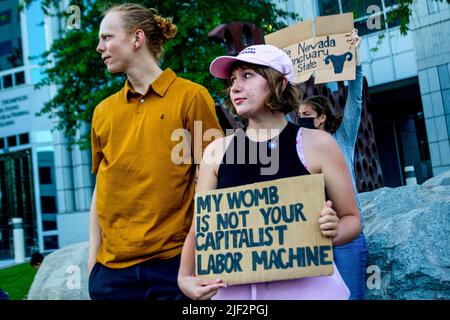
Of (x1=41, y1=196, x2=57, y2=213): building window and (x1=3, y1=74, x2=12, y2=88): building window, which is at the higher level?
(x1=3, y1=74, x2=12, y2=88): building window

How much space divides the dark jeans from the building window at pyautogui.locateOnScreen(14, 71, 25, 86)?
1839 centimetres

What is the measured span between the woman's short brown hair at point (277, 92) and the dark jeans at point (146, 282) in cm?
74

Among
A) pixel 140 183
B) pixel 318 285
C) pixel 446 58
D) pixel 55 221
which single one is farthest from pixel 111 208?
pixel 55 221

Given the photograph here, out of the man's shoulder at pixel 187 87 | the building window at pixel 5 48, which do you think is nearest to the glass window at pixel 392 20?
the man's shoulder at pixel 187 87

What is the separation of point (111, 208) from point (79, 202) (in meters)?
15.6

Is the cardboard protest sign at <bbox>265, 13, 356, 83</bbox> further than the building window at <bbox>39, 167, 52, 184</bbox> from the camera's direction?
No

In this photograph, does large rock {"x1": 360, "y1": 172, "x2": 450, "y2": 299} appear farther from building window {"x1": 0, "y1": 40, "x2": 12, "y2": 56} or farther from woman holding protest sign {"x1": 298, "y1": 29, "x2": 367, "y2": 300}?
building window {"x1": 0, "y1": 40, "x2": 12, "y2": 56}

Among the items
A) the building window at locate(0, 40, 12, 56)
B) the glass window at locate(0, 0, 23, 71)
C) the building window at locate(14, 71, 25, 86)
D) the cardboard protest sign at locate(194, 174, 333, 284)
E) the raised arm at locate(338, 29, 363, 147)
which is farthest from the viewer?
the building window at locate(0, 40, 12, 56)

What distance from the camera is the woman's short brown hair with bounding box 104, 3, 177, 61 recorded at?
274 centimetres

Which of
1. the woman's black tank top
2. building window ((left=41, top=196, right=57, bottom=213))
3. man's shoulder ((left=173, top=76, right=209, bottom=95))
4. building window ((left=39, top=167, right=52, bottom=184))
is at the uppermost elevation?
building window ((left=39, top=167, right=52, bottom=184))

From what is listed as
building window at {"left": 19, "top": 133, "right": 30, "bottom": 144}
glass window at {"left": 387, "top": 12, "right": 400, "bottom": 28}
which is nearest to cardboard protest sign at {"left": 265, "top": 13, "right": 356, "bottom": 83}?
glass window at {"left": 387, "top": 12, "right": 400, "bottom": 28}

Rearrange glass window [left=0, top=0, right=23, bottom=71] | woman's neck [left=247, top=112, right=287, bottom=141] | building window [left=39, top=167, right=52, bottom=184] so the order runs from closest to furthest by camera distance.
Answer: woman's neck [left=247, top=112, right=287, bottom=141] < building window [left=39, top=167, right=52, bottom=184] < glass window [left=0, top=0, right=23, bottom=71]

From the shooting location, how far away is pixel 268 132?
214 centimetres

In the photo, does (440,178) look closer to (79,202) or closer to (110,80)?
(110,80)
